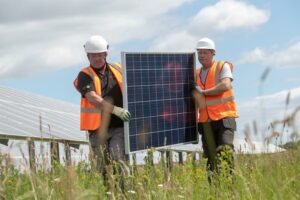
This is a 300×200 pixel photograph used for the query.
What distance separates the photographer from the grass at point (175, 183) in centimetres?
269

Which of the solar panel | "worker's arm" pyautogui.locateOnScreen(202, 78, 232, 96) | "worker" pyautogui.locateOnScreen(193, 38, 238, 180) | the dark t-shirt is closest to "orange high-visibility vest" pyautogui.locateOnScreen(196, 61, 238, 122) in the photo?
"worker" pyautogui.locateOnScreen(193, 38, 238, 180)

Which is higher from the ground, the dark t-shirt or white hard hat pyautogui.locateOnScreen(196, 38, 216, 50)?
white hard hat pyautogui.locateOnScreen(196, 38, 216, 50)

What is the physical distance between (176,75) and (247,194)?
4.76 meters

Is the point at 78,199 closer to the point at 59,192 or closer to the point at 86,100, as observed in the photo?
the point at 59,192

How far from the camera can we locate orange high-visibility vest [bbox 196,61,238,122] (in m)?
7.96

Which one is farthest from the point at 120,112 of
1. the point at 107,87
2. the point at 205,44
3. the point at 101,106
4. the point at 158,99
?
the point at 205,44

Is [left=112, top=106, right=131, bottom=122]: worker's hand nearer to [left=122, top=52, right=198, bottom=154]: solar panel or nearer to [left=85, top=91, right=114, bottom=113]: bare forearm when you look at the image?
[left=85, top=91, right=114, bottom=113]: bare forearm

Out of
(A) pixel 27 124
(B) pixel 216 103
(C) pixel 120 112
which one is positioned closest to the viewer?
(C) pixel 120 112

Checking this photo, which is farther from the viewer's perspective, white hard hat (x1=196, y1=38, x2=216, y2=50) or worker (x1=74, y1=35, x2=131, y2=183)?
white hard hat (x1=196, y1=38, x2=216, y2=50)

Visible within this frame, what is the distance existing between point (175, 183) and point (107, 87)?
12.1 ft

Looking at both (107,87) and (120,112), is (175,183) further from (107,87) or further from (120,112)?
Answer: (107,87)

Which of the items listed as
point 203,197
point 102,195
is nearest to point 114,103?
point 102,195

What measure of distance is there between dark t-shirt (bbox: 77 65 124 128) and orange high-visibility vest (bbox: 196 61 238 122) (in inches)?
49.7

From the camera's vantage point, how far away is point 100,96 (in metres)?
7.04
